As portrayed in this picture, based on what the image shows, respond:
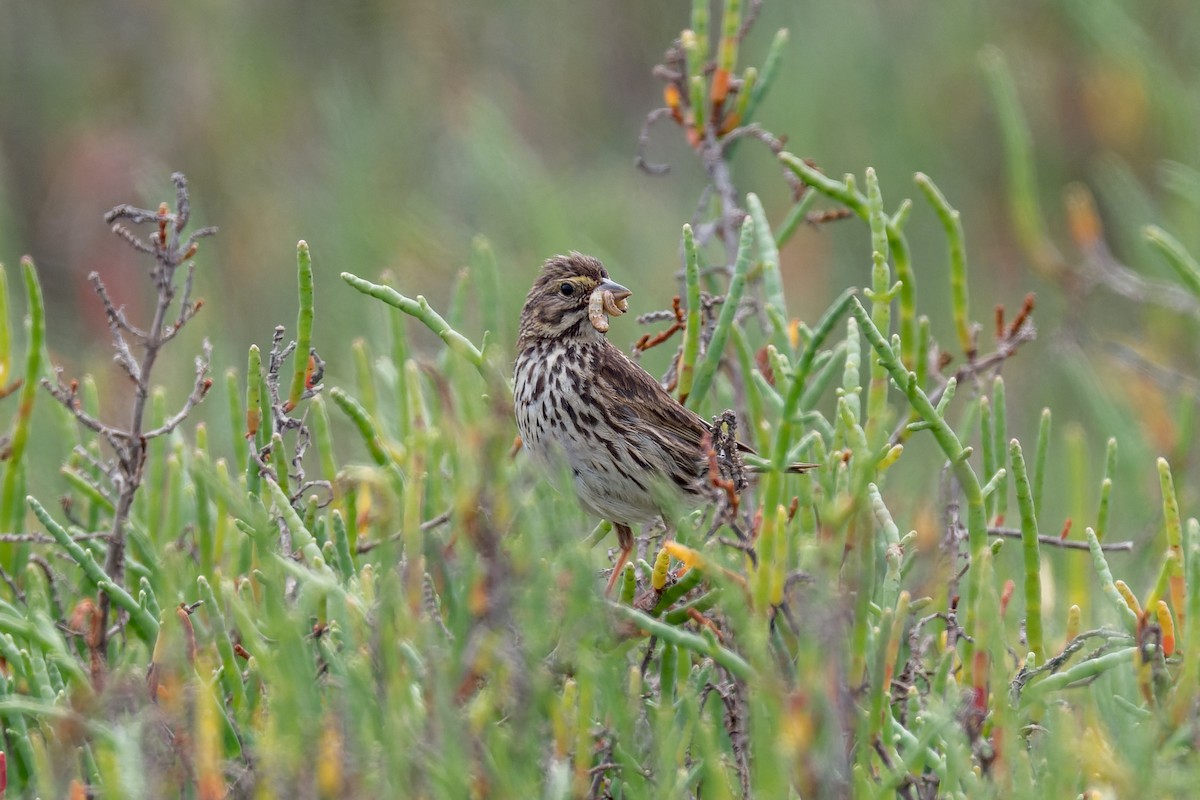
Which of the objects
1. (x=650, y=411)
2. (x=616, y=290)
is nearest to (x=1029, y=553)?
(x=650, y=411)

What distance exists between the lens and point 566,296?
392cm

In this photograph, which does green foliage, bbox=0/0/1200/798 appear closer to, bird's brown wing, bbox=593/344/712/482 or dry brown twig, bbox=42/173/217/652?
dry brown twig, bbox=42/173/217/652

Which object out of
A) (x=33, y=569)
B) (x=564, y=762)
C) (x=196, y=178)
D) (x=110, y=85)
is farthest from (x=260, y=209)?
(x=564, y=762)

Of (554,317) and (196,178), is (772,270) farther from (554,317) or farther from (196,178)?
(196,178)

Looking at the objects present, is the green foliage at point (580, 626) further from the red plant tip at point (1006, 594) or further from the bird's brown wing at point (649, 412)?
the bird's brown wing at point (649, 412)

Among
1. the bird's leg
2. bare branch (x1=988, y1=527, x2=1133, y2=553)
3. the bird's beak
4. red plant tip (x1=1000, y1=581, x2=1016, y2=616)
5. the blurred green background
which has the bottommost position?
red plant tip (x1=1000, y1=581, x2=1016, y2=616)

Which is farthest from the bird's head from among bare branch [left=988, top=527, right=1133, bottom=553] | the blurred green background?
the blurred green background

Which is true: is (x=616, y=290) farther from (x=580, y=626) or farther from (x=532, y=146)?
(x=532, y=146)

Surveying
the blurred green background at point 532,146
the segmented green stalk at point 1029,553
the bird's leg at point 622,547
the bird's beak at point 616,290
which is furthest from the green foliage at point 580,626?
the blurred green background at point 532,146

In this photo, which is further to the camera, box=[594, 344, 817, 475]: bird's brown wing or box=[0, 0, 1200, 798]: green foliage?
box=[594, 344, 817, 475]: bird's brown wing

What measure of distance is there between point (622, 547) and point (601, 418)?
0.95 ft

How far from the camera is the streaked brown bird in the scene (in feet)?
11.8

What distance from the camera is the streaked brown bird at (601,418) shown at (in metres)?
3.60

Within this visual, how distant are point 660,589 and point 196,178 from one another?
6517 mm
